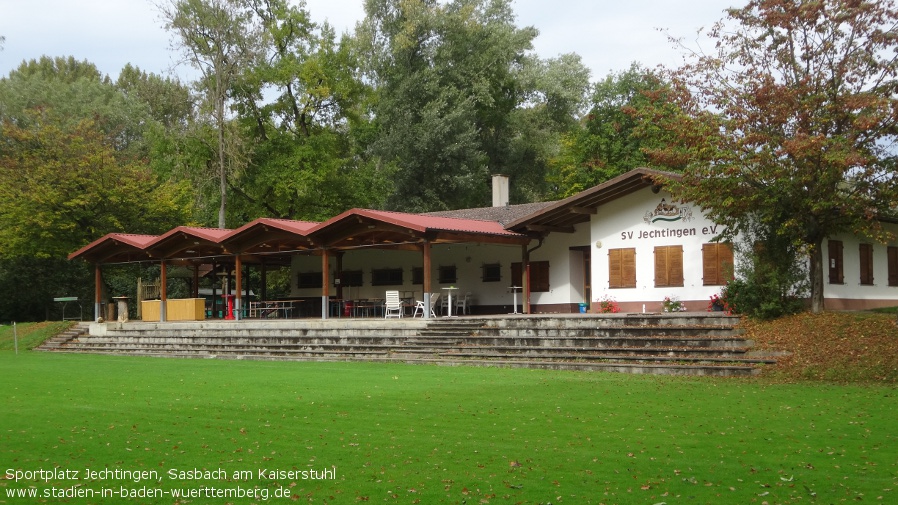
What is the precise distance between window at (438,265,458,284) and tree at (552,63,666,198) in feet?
39.5

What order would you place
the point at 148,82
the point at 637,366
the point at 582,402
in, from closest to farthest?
the point at 582,402 < the point at 637,366 < the point at 148,82

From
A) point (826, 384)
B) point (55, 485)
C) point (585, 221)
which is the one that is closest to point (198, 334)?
point (585, 221)

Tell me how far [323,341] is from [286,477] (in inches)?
698

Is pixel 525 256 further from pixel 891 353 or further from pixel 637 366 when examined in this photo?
pixel 891 353

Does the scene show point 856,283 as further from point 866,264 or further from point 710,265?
point 710,265

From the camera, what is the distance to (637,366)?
18.5m

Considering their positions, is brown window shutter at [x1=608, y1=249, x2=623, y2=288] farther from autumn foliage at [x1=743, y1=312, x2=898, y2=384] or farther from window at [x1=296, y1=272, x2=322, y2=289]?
window at [x1=296, y1=272, x2=322, y2=289]

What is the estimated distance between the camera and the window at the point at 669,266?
2475cm

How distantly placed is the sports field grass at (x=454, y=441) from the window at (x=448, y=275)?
1501cm

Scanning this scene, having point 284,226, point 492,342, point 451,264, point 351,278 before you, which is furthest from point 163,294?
point 492,342

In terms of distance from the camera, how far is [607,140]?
1634 inches

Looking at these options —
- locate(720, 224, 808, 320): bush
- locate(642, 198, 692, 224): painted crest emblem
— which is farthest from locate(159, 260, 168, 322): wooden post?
A: locate(720, 224, 808, 320): bush

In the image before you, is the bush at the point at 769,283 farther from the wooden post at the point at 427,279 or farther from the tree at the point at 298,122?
the tree at the point at 298,122

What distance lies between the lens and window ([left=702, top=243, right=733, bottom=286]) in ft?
78.2
